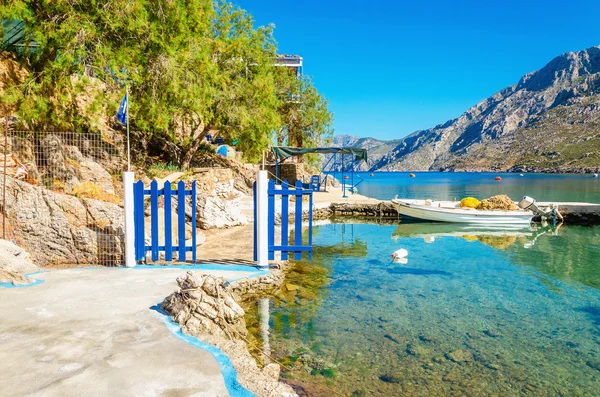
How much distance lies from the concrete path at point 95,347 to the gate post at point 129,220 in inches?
47.7

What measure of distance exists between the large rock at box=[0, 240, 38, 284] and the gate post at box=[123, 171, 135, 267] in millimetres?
1512

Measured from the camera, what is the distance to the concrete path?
3373mm

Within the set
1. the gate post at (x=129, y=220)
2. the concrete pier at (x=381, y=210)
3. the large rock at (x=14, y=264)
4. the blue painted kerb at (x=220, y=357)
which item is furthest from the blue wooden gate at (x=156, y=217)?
the concrete pier at (x=381, y=210)

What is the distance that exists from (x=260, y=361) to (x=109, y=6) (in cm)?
1221

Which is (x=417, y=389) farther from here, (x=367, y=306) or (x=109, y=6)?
(x=109, y=6)

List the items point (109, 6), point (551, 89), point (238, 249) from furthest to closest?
point (551, 89)
point (109, 6)
point (238, 249)

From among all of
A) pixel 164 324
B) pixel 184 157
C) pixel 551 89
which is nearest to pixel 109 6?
pixel 184 157

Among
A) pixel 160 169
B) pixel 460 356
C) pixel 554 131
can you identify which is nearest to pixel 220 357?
pixel 460 356

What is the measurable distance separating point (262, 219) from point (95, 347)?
3739 millimetres

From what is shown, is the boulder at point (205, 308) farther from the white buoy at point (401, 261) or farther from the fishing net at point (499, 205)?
the fishing net at point (499, 205)

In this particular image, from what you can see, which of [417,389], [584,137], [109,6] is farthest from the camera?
[584,137]

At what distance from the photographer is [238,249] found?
9.14 meters

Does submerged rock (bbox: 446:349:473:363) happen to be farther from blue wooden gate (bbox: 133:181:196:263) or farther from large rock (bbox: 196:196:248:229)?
large rock (bbox: 196:196:248:229)

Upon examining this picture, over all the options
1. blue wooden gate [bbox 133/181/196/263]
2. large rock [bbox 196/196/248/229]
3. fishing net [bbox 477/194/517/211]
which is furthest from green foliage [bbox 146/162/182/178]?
fishing net [bbox 477/194/517/211]
